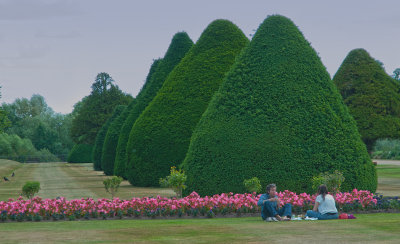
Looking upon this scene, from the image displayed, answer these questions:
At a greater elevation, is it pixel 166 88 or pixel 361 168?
pixel 166 88

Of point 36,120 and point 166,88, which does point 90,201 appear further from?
point 36,120

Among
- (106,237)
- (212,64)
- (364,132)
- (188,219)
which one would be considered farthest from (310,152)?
(364,132)

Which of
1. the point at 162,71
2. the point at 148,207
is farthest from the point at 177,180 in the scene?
the point at 162,71

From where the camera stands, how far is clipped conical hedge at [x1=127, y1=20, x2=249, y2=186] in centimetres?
2439

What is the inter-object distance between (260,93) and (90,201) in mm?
5953

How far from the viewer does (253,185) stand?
1512 centimetres

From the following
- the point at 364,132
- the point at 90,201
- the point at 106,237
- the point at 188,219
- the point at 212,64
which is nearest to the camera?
the point at 106,237

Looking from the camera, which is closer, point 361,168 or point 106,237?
point 106,237

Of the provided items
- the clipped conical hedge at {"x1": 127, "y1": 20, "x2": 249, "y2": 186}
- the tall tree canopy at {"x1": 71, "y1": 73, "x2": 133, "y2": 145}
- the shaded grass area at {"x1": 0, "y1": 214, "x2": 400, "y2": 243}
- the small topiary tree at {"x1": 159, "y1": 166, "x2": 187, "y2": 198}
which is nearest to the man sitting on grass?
the shaded grass area at {"x1": 0, "y1": 214, "x2": 400, "y2": 243}

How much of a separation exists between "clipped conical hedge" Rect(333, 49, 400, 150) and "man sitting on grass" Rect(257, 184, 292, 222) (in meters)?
32.2

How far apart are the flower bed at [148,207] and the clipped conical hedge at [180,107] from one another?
33.7ft

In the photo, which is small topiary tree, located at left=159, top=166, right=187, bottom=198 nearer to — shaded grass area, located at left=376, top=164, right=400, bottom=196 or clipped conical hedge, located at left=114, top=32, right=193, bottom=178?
shaded grass area, located at left=376, top=164, right=400, bottom=196

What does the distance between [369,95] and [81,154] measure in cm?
4562

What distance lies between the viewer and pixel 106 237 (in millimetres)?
9586
